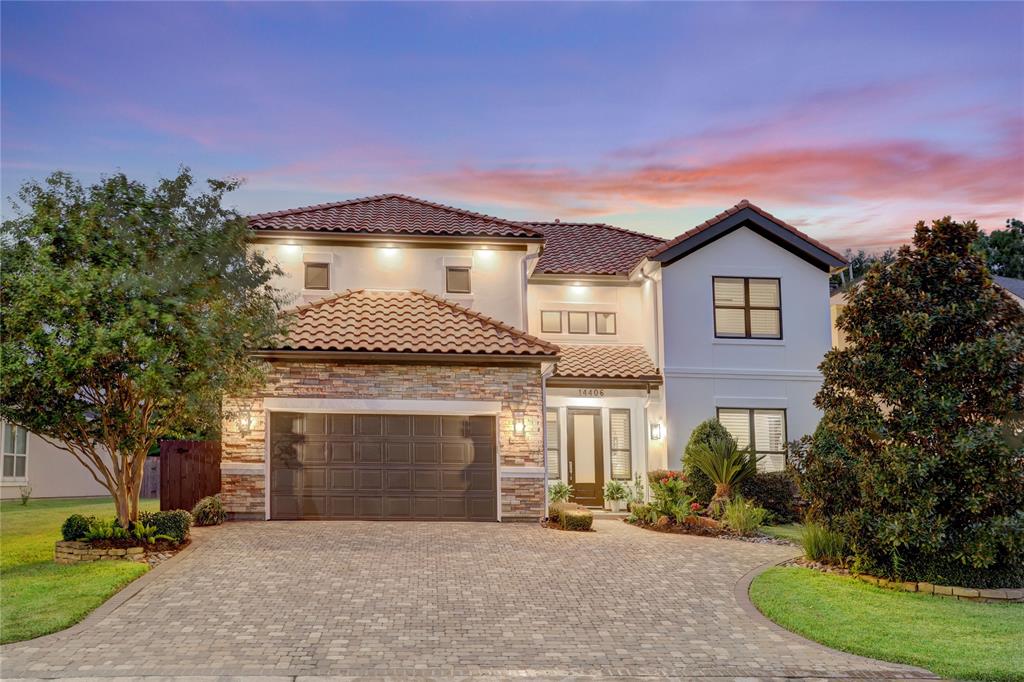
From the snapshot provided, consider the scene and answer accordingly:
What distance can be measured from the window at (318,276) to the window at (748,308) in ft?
33.8

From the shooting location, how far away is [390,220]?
22562 millimetres

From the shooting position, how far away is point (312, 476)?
60.5 ft

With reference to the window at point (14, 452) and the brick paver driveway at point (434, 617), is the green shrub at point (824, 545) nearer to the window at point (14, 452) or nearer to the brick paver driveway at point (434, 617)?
the brick paver driveway at point (434, 617)

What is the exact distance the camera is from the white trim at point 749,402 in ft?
74.8

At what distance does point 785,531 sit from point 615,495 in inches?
181

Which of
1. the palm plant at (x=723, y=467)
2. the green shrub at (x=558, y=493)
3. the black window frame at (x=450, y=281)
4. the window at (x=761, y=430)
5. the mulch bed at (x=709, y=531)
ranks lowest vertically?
the mulch bed at (x=709, y=531)

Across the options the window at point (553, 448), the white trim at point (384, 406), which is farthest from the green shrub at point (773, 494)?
the white trim at point (384, 406)

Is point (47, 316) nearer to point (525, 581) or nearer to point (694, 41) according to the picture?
point (525, 581)

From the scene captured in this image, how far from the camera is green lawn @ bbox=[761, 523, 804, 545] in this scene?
1825 cm

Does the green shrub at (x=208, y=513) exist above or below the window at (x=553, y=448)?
below

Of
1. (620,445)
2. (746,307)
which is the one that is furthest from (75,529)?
(746,307)

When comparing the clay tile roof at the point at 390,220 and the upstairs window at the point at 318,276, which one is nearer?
the clay tile roof at the point at 390,220

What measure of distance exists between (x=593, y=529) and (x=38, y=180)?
12.6 metres

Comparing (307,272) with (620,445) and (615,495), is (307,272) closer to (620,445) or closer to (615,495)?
(620,445)
